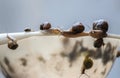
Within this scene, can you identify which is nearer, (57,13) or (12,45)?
(12,45)

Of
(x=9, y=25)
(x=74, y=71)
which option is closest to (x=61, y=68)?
(x=74, y=71)

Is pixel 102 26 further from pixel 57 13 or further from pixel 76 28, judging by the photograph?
pixel 57 13

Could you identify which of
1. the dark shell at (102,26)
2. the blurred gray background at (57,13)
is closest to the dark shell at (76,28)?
the dark shell at (102,26)

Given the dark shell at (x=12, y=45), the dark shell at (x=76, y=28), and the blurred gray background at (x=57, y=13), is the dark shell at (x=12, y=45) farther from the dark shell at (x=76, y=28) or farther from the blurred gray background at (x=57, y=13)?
the blurred gray background at (x=57, y=13)

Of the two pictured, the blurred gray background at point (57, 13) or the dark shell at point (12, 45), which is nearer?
the dark shell at point (12, 45)

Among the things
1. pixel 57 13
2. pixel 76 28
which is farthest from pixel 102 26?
pixel 57 13

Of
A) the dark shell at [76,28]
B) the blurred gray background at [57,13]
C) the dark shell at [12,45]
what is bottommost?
the blurred gray background at [57,13]

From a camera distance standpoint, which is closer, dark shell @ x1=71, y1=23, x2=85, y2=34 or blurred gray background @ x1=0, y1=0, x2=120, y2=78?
dark shell @ x1=71, y1=23, x2=85, y2=34

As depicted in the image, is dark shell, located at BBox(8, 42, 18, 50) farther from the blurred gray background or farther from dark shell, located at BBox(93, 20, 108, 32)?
the blurred gray background

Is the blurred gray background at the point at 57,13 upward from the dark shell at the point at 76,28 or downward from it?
downward

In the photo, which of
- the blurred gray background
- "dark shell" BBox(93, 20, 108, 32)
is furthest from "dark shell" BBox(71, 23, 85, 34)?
the blurred gray background
